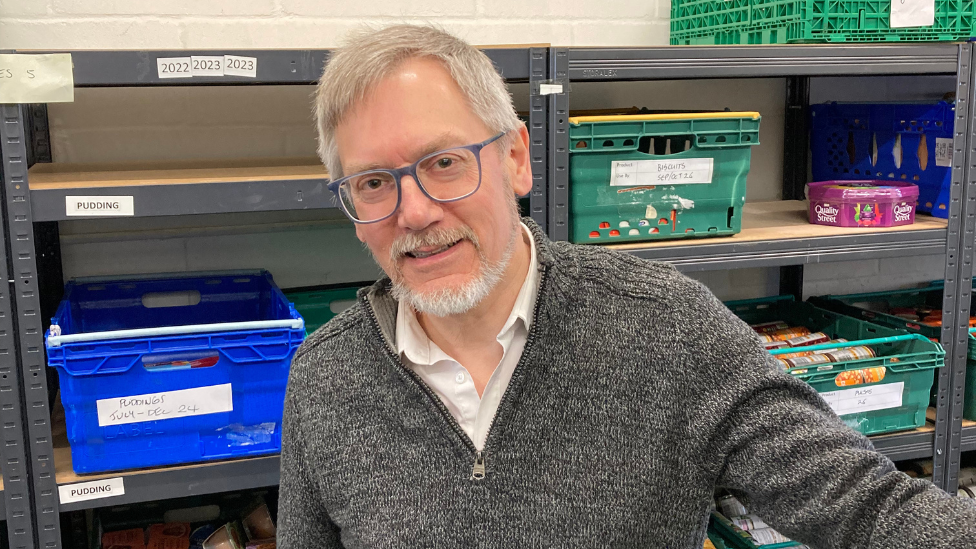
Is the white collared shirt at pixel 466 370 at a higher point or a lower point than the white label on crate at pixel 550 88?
lower

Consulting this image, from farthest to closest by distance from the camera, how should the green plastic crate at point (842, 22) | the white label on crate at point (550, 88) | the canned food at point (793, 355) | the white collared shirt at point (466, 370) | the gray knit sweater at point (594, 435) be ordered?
1. the canned food at point (793, 355)
2. the green plastic crate at point (842, 22)
3. the white label on crate at point (550, 88)
4. the white collared shirt at point (466, 370)
5. the gray knit sweater at point (594, 435)

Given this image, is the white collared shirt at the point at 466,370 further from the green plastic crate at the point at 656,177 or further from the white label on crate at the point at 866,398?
the white label on crate at the point at 866,398

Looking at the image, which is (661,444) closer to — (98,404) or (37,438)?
(98,404)

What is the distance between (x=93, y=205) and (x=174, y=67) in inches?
11.8

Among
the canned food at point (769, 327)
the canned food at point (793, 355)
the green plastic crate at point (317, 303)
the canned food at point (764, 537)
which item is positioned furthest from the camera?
the canned food at point (769, 327)

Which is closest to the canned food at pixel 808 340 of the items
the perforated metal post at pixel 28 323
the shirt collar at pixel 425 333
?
the shirt collar at pixel 425 333

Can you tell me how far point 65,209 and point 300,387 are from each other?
27.8 inches

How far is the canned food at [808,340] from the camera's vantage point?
87.7 inches

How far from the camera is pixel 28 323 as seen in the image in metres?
1.62

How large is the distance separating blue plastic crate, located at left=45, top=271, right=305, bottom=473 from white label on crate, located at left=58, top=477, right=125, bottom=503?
1.1 inches

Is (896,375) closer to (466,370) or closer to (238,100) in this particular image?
(466,370)

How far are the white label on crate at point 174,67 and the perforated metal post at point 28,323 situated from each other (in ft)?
0.86

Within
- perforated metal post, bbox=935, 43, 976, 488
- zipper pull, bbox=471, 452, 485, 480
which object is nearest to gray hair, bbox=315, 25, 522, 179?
zipper pull, bbox=471, 452, 485, 480

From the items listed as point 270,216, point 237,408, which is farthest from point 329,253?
Answer: point 237,408
